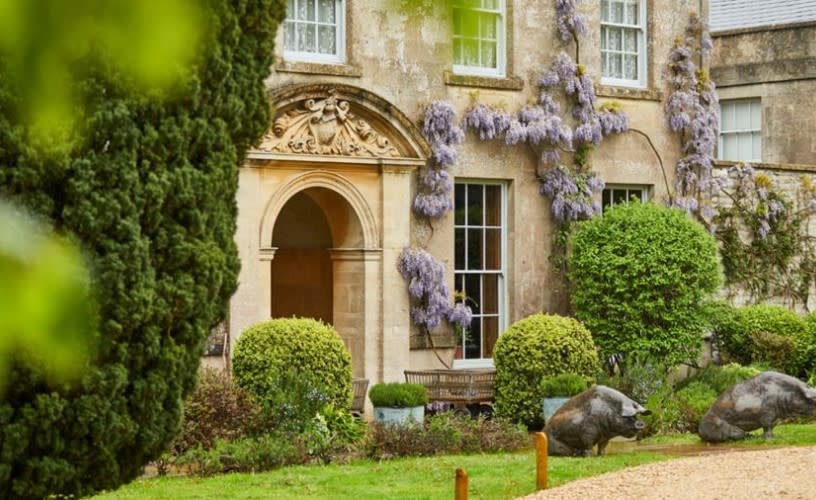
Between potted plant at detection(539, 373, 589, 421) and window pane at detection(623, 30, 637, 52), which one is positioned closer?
potted plant at detection(539, 373, 589, 421)

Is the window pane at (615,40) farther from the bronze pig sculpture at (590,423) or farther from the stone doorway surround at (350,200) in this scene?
the bronze pig sculpture at (590,423)

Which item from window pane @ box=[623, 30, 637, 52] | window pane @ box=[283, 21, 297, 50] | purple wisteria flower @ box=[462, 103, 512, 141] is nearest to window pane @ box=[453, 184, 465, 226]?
purple wisteria flower @ box=[462, 103, 512, 141]

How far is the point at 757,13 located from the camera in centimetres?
2628

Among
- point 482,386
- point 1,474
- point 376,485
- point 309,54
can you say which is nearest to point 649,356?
point 482,386

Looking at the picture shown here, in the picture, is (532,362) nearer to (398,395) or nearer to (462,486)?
(398,395)

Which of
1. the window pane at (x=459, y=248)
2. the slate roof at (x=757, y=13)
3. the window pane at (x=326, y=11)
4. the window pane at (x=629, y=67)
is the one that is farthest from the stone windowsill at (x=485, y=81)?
the slate roof at (x=757, y=13)

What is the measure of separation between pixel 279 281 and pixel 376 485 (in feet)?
24.9

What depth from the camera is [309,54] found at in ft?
55.9

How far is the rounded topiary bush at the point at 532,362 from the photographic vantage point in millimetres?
16406

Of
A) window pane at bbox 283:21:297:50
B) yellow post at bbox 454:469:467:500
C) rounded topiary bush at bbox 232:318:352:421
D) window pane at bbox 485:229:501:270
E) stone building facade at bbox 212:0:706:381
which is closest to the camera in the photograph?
yellow post at bbox 454:469:467:500

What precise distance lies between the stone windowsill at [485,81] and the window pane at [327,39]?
1.53 m

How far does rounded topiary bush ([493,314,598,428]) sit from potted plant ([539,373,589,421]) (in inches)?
10.2

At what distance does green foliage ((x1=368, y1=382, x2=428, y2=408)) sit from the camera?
49.3ft

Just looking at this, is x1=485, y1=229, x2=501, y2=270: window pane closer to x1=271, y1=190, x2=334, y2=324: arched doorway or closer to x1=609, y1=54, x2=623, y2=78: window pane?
x1=271, y1=190, x2=334, y2=324: arched doorway
